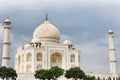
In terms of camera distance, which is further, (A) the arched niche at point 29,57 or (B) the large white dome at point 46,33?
(B) the large white dome at point 46,33

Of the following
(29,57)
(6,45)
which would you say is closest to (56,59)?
(29,57)

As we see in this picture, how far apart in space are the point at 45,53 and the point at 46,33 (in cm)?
437

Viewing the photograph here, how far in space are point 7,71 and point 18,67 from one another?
10.7 meters

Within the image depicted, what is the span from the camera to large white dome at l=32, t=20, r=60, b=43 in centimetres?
4516

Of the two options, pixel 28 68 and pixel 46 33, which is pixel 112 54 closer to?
pixel 46 33

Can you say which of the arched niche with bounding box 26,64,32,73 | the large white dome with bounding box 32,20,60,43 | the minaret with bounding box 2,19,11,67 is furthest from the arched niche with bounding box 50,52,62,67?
the minaret with bounding box 2,19,11,67

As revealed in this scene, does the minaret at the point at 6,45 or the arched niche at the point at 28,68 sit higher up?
the minaret at the point at 6,45

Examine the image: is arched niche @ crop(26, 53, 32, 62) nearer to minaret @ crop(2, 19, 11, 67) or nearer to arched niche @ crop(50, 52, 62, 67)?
minaret @ crop(2, 19, 11, 67)

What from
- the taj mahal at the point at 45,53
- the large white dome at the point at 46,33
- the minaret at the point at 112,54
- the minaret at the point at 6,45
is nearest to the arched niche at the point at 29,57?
the taj mahal at the point at 45,53

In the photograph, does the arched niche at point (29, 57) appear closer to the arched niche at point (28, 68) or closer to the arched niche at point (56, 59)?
the arched niche at point (28, 68)

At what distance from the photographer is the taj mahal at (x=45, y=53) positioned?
41.6 meters

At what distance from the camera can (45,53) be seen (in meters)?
42.1

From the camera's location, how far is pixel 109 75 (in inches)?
1767

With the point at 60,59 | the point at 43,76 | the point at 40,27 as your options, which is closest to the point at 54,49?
the point at 60,59
